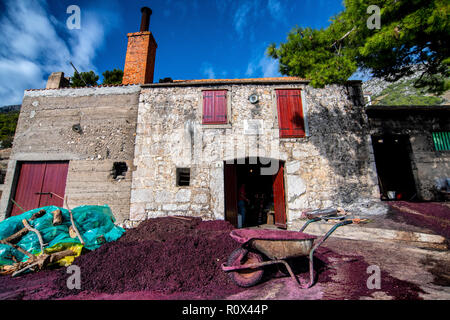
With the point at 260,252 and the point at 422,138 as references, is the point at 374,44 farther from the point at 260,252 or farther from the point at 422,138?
the point at 422,138

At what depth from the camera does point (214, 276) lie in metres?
3.09

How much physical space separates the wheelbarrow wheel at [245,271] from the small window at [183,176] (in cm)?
423

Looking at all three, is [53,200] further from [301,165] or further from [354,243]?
[354,243]

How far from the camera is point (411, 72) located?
6188 millimetres

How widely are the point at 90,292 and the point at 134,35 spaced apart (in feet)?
31.9

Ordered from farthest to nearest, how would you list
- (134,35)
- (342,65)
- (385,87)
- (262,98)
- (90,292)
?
(385,87) < (134,35) < (262,98) < (342,65) < (90,292)

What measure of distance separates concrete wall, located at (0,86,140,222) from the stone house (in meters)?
0.04

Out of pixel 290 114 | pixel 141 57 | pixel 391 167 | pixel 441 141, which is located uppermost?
pixel 141 57

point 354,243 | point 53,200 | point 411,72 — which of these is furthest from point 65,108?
point 411,72

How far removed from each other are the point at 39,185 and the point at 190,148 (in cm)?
558

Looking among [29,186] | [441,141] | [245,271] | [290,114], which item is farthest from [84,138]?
[441,141]

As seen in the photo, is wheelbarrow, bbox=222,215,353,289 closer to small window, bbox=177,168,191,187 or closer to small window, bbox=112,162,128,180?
small window, bbox=177,168,191,187

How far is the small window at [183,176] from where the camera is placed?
22.3 ft

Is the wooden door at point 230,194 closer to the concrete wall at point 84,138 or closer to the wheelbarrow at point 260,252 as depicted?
the concrete wall at point 84,138
